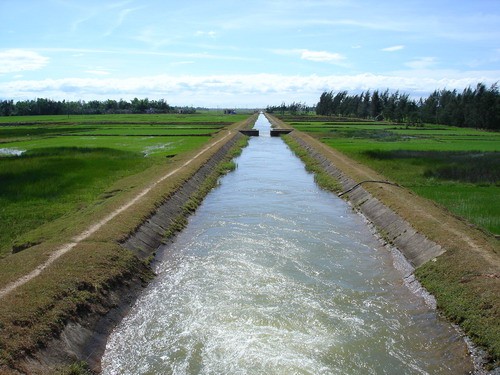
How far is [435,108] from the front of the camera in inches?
3588

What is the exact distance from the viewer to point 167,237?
13922mm

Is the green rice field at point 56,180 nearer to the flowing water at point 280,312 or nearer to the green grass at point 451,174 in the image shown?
the flowing water at point 280,312

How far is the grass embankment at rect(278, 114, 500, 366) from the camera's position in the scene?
26.3ft

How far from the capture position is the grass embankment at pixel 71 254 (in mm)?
6895

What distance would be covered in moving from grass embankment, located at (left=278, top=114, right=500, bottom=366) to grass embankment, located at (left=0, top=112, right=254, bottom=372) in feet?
21.8

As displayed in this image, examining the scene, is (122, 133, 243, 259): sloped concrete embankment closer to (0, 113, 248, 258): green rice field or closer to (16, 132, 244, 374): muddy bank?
(16, 132, 244, 374): muddy bank

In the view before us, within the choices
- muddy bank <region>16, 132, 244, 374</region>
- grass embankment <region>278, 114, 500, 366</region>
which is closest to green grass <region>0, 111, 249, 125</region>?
grass embankment <region>278, 114, 500, 366</region>

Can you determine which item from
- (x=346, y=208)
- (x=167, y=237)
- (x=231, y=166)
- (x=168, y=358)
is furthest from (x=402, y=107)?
(x=168, y=358)

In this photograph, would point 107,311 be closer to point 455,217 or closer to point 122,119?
point 455,217

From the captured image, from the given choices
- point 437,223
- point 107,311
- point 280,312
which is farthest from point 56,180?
point 437,223

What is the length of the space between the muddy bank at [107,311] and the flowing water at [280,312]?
255 mm

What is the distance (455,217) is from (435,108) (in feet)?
278

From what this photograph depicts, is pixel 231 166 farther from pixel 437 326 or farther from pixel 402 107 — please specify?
pixel 402 107

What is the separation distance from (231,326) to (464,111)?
76.8 m
